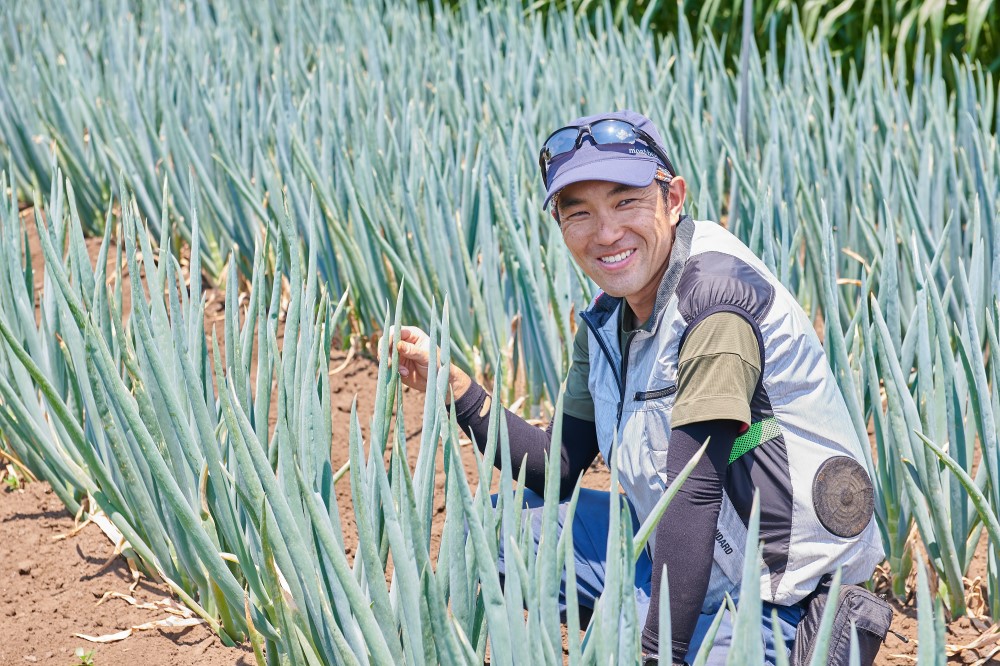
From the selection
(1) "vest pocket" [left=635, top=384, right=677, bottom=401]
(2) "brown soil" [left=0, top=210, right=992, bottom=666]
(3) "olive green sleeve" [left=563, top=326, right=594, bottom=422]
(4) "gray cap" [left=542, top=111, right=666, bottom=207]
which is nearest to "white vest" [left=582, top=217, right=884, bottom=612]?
(1) "vest pocket" [left=635, top=384, right=677, bottom=401]

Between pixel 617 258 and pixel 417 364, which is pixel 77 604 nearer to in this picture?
pixel 417 364

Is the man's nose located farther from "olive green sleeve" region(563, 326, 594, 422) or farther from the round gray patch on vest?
the round gray patch on vest

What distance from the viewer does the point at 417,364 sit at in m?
1.60

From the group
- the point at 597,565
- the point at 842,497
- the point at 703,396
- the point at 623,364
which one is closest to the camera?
the point at 703,396

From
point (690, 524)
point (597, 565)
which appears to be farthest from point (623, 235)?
point (597, 565)

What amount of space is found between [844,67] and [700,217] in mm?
2873

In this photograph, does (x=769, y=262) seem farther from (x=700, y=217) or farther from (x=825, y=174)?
(x=825, y=174)

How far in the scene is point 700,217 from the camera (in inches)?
76.0

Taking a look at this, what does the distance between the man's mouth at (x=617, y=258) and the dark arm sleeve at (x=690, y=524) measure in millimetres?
233

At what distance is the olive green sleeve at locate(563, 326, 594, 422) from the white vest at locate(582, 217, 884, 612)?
0.72ft

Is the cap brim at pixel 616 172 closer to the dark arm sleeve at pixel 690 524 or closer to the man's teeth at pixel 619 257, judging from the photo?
the man's teeth at pixel 619 257

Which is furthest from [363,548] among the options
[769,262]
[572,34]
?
[572,34]

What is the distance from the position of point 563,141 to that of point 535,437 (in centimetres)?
46

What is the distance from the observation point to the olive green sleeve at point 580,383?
1582 millimetres
